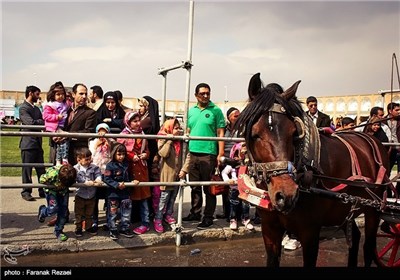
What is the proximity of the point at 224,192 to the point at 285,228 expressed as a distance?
2705 mm

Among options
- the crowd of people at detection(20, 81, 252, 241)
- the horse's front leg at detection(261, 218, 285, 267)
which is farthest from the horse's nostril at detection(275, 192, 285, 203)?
the crowd of people at detection(20, 81, 252, 241)

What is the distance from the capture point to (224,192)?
19.5 feet

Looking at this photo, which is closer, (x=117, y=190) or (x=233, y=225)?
(x=117, y=190)

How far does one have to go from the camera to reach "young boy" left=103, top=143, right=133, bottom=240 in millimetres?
4797

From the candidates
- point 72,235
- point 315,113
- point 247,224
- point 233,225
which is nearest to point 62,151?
point 72,235

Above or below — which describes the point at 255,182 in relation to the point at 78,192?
above

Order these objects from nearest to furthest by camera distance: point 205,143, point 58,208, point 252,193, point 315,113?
point 252,193, point 58,208, point 205,143, point 315,113

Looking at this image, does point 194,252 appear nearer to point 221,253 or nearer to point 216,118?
point 221,253

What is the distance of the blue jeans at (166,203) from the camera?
5379 mm

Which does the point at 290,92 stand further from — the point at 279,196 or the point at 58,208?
the point at 58,208

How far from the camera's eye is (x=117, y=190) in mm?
4941

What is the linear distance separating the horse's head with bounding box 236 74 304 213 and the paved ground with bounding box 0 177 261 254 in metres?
2.55

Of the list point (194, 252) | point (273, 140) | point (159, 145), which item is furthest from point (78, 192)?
point (273, 140)

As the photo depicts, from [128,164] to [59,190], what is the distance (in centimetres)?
98
